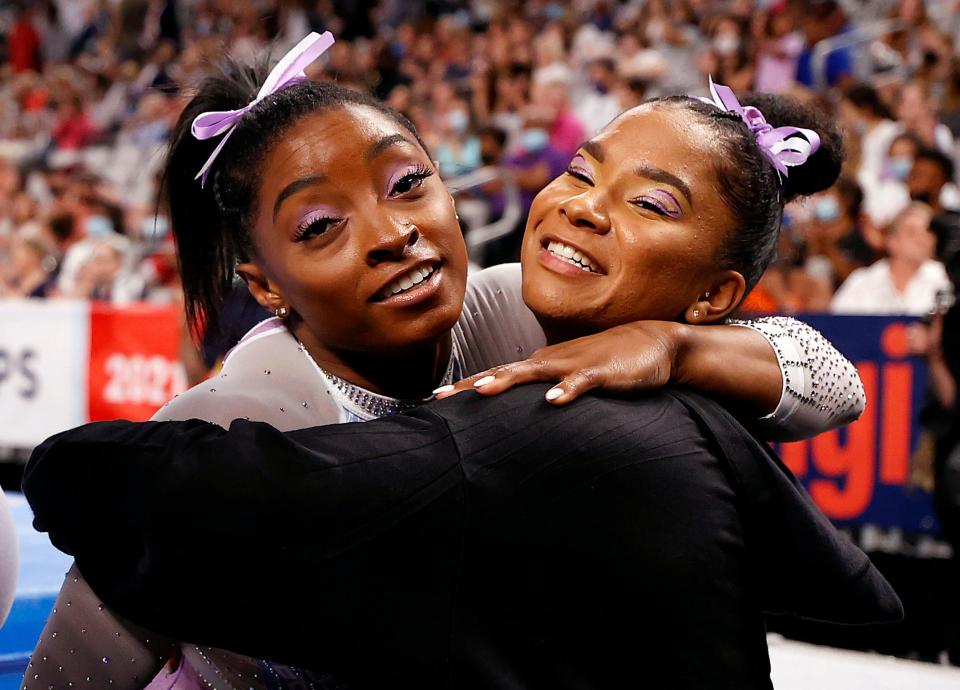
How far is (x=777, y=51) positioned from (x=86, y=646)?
6.78 metres

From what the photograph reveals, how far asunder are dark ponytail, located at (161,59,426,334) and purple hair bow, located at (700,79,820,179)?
1.50ft

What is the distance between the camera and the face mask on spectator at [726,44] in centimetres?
743

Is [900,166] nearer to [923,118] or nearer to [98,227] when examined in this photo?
[923,118]

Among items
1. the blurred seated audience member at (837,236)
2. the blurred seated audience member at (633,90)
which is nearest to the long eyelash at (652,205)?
the blurred seated audience member at (837,236)

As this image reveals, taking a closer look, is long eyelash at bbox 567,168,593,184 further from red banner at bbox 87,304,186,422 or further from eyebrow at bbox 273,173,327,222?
red banner at bbox 87,304,186,422

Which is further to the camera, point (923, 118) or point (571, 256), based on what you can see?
point (923, 118)

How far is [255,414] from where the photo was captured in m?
1.44

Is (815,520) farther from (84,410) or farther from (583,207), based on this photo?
(84,410)

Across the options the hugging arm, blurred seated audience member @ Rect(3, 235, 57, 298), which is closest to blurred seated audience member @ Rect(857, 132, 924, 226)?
the hugging arm

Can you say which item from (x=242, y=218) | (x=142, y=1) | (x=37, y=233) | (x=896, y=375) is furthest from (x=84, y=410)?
(x=142, y=1)

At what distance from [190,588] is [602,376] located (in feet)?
A: 1.56

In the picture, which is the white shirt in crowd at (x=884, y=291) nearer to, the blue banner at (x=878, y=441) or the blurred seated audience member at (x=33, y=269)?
the blue banner at (x=878, y=441)

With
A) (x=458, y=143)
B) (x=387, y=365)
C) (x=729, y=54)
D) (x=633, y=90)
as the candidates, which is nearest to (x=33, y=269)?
(x=458, y=143)

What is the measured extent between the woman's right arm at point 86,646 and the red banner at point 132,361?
4.98 m
